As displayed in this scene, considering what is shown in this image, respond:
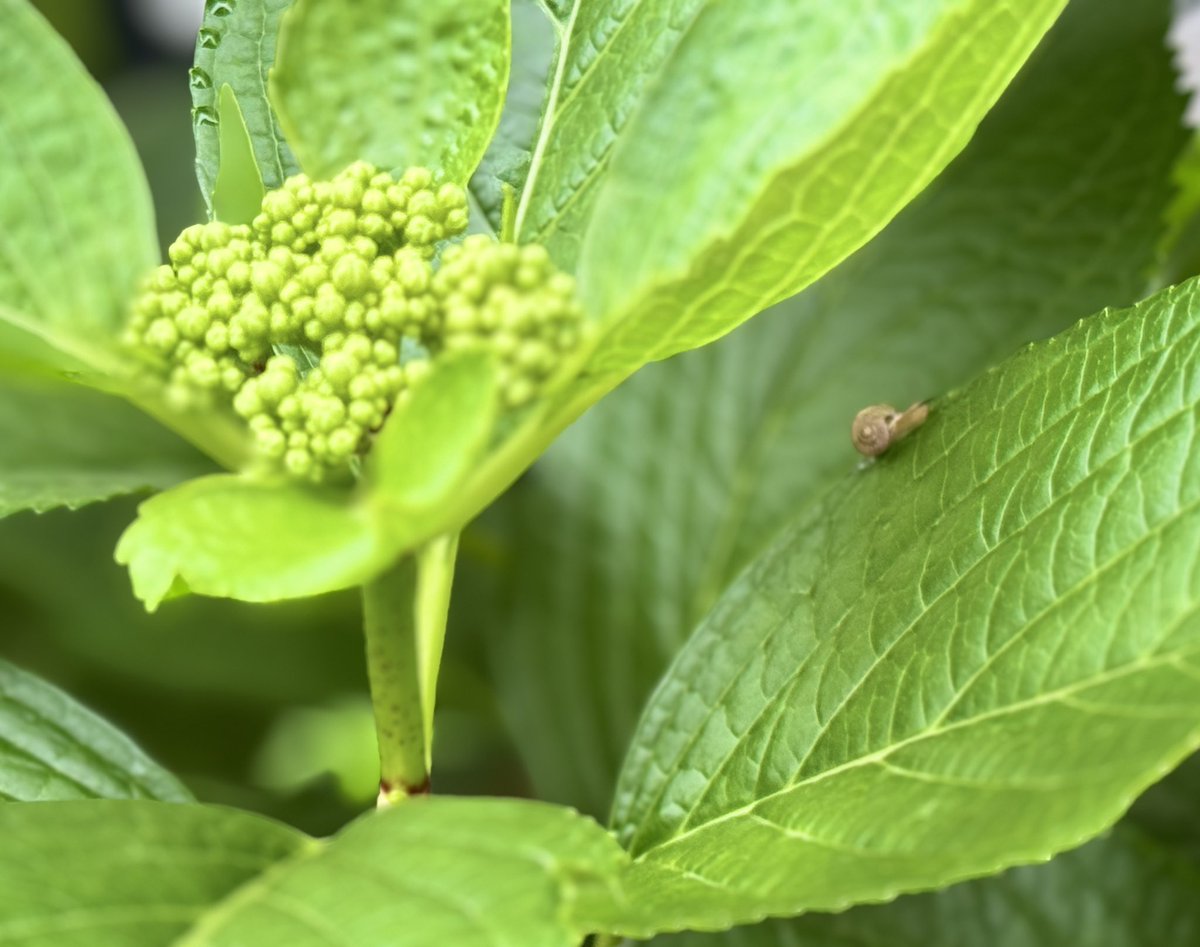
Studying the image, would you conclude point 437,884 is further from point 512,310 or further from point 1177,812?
point 1177,812

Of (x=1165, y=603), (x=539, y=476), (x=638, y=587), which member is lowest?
(x=1165, y=603)

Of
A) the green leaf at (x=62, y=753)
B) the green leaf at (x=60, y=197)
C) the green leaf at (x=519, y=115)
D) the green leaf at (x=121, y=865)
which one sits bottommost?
the green leaf at (x=121, y=865)

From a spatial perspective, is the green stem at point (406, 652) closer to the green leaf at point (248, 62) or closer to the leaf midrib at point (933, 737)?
the leaf midrib at point (933, 737)

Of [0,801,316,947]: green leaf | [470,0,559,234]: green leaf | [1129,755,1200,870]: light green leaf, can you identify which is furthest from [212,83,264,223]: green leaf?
[1129,755,1200,870]: light green leaf

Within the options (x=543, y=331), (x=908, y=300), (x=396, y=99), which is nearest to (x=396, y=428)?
(x=543, y=331)

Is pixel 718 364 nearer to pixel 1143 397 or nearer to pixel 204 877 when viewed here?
pixel 1143 397

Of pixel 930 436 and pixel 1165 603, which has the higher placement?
pixel 930 436

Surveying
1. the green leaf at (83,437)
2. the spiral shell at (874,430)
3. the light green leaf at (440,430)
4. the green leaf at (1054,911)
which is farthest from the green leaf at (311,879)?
the green leaf at (83,437)

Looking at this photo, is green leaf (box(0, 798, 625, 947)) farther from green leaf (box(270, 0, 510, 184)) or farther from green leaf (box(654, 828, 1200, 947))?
green leaf (box(654, 828, 1200, 947))
